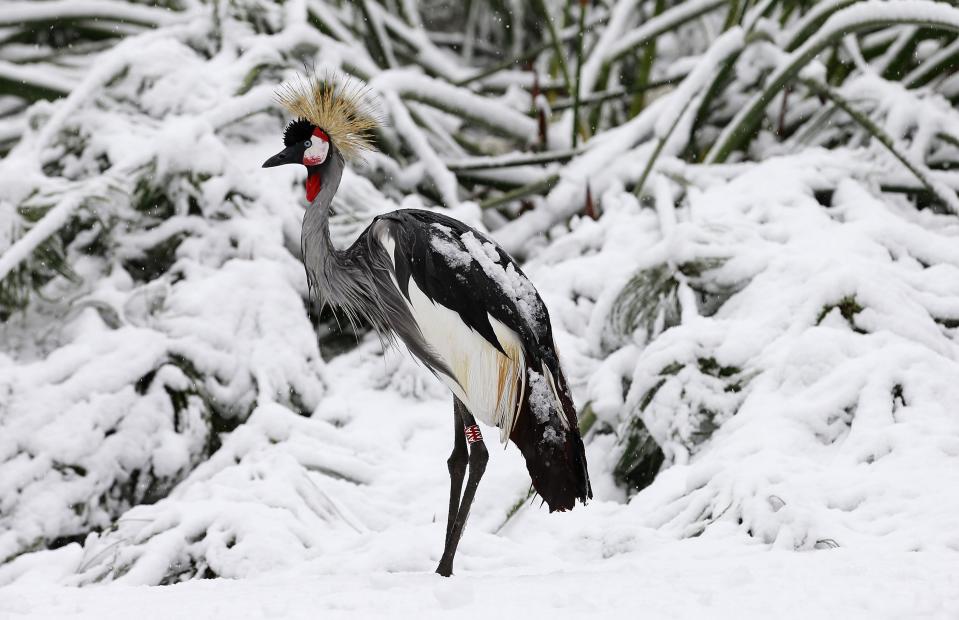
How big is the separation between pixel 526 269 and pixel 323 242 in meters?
2.73

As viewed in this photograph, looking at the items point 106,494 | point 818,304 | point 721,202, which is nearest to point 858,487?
point 818,304

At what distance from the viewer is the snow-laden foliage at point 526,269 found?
3660mm

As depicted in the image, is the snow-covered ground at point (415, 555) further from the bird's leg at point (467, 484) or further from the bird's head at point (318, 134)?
the bird's head at point (318, 134)

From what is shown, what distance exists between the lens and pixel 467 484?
10.9 feet

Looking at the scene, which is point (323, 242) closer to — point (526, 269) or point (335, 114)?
point (335, 114)

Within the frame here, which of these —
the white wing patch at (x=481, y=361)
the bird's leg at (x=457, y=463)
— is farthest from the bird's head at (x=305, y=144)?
the bird's leg at (x=457, y=463)

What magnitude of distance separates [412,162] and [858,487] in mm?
4024

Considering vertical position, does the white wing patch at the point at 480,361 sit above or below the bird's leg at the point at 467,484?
above

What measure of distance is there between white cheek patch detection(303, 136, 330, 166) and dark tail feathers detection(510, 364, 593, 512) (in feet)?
3.61

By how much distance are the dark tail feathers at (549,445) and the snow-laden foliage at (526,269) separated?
0.38 m

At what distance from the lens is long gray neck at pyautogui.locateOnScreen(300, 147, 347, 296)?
3.58m

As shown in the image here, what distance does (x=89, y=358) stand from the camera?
4.62 m

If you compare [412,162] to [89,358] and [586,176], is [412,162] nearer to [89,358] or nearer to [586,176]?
[586,176]

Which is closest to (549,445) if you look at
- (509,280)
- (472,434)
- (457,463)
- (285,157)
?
(472,434)
